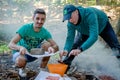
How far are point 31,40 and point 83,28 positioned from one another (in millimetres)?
861

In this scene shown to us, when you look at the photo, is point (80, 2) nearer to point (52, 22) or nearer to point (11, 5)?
point (52, 22)

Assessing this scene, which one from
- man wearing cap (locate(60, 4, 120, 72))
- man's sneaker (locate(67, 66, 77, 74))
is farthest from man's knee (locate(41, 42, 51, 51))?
man's sneaker (locate(67, 66, 77, 74))

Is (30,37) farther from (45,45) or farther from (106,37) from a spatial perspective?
(106,37)

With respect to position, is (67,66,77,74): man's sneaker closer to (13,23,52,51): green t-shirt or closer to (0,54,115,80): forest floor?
(0,54,115,80): forest floor

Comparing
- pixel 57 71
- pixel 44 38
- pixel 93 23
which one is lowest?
pixel 57 71

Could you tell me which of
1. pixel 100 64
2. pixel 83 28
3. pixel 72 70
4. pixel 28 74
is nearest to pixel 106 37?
pixel 83 28

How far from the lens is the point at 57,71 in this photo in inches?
151

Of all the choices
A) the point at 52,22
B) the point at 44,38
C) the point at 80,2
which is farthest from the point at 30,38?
the point at 80,2

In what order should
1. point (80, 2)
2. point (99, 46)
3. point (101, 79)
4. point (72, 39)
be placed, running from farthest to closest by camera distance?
point (80, 2) → point (99, 46) → point (101, 79) → point (72, 39)

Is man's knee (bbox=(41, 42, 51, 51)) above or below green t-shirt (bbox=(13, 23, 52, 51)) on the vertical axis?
below

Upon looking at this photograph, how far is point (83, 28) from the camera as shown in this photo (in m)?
4.08

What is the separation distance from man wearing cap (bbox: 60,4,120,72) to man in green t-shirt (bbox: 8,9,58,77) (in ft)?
1.06

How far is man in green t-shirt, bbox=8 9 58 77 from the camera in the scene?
4.03 metres

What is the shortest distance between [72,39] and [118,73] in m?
1.29
